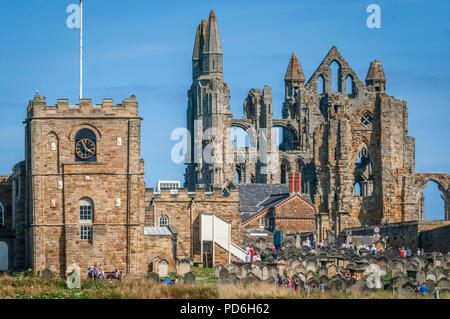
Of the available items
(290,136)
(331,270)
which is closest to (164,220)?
(331,270)

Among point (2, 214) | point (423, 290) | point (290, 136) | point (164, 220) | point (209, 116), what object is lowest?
point (423, 290)

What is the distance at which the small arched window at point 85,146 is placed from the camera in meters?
76.4

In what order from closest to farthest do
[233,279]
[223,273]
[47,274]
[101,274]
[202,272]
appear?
1. [233,279]
2. [47,274]
3. [223,273]
4. [101,274]
5. [202,272]

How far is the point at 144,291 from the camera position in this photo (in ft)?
186

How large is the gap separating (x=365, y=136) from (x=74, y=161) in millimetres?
52312

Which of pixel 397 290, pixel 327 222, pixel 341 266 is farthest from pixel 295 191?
pixel 397 290

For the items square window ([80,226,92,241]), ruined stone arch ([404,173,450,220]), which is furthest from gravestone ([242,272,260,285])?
ruined stone arch ([404,173,450,220])

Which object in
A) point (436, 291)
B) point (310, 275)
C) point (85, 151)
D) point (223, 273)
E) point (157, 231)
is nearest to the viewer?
point (436, 291)

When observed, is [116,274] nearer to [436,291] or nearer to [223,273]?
[223,273]

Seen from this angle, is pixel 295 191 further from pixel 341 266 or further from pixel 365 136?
pixel 341 266

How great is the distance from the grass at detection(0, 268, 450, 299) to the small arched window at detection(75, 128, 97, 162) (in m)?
13.6

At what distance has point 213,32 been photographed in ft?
469

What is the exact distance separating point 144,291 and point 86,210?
20.0 meters

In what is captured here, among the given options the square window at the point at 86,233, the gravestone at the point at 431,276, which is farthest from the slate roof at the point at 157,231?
the gravestone at the point at 431,276
